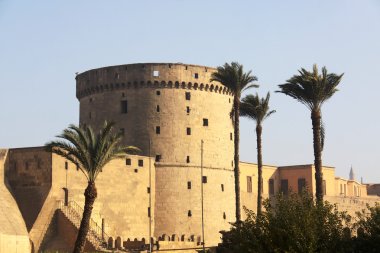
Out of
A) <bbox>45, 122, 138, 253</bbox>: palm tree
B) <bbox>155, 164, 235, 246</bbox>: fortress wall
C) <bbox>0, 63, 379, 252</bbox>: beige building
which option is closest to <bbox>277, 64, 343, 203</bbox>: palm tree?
<bbox>45, 122, 138, 253</bbox>: palm tree

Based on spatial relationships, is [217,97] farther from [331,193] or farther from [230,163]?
[331,193]

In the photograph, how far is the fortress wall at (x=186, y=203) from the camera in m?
62.0

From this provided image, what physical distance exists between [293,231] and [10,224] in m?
25.8

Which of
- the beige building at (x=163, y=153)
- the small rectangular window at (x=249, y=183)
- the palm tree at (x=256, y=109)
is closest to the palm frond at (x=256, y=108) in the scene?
the palm tree at (x=256, y=109)

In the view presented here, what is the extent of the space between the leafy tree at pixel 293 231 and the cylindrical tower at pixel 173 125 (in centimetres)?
3557

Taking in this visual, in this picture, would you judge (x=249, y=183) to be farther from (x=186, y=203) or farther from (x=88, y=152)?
(x=88, y=152)

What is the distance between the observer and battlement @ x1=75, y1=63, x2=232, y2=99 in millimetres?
63438

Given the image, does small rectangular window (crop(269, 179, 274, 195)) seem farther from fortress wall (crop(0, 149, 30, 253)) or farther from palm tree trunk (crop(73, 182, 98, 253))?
palm tree trunk (crop(73, 182, 98, 253))

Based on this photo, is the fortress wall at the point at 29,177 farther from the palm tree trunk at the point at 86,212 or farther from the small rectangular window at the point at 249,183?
the small rectangular window at the point at 249,183

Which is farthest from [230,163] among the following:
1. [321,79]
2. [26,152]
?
[321,79]

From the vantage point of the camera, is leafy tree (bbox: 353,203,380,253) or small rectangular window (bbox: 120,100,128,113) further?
small rectangular window (bbox: 120,100,128,113)

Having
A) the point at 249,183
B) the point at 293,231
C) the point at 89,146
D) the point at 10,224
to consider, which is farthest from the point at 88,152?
the point at 249,183

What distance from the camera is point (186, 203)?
62.8 m

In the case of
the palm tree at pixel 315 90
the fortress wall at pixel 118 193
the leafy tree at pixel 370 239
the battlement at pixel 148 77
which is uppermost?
the battlement at pixel 148 77
